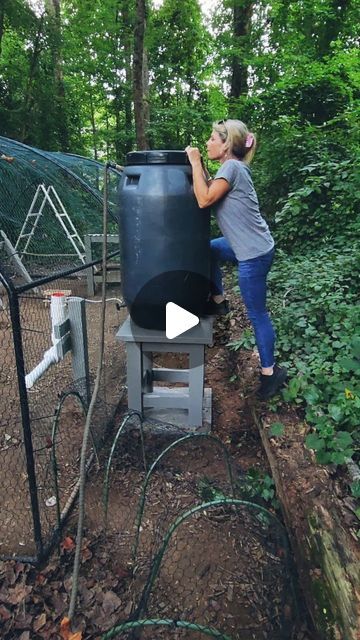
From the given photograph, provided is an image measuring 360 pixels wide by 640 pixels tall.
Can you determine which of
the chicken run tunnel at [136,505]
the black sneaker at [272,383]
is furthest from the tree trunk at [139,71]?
the black sneaker at [272,383]

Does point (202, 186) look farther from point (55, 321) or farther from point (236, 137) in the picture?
point (55, 321)

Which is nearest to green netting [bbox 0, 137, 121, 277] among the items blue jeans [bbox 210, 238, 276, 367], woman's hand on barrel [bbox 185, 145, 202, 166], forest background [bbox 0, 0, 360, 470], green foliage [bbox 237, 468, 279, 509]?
forest background [bbox 0, 0, 360, 470]

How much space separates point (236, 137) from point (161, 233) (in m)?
0.60

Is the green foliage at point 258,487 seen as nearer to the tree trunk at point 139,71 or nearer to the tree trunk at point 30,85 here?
the tree trunk at point 139,71

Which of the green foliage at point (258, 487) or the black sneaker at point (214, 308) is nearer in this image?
the green foliage at point (258, 487)

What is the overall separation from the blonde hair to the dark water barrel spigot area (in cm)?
24

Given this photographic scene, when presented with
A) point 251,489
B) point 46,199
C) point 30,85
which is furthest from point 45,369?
point 30,85

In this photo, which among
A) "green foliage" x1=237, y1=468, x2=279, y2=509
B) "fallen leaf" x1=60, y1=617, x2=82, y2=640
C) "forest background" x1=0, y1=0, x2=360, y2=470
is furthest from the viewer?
"forest background" x1=0, y1=0, x2=360, y2=470

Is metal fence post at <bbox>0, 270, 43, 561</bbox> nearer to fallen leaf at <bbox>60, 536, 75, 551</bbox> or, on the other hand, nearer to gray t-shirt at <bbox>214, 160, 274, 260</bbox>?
fallen leaf at <bbox>60, 536, 75, 551</bbox>

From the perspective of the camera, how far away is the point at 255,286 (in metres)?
1.96

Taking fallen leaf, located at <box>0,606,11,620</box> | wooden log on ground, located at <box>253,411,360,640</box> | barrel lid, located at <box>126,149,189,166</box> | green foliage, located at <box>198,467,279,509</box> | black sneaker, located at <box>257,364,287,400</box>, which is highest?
barrel lid, located at <box>126,149,189,166</box>

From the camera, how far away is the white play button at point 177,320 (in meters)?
1.96

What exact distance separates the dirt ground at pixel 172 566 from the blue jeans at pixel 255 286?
37 centimetres

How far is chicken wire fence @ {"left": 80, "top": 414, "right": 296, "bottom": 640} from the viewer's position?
4.10 feet
